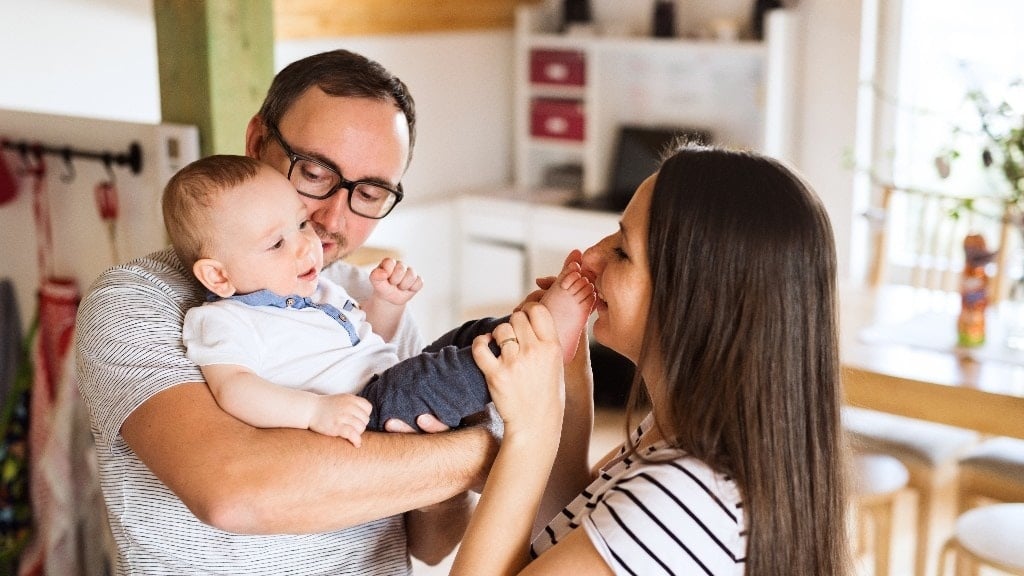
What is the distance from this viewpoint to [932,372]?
296 cm

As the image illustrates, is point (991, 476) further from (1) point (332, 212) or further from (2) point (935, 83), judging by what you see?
(1) point (332, 212)

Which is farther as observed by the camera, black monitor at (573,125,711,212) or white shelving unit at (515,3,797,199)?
black monitor at (573,125,711,212)

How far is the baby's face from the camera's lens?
1428mm

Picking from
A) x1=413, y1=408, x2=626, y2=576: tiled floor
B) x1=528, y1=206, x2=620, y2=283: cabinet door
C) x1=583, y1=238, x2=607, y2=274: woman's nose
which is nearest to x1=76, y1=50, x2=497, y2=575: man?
x1=583, y1=238, x2=607, y2=274: woman's nose

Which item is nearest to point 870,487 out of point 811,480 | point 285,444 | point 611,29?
point 811,480

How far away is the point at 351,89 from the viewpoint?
1.65m

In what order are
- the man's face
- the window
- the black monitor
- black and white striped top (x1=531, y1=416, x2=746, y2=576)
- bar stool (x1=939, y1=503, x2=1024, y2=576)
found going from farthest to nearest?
the black monitor → the window → bar stool (x1=939, y1=503, x2=1024, y2=576) → the man's face → black and white striped top (x1=531, y1=416, x2=746, y2=576)

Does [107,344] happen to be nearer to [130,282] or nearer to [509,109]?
[130,282]

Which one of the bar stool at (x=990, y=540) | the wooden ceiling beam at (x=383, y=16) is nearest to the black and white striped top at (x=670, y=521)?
the bar stool at (x=990, y=540)

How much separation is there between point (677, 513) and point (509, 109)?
486cm

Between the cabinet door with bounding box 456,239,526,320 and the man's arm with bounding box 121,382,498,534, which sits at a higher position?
the man's arm with bounding box 121,382,498,534

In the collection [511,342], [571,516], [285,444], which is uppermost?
[511,342]

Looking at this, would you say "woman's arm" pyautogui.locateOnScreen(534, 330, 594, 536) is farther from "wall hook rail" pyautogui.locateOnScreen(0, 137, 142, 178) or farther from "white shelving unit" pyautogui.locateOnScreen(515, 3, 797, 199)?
"white shelving unit" pyautogui.locateOnScreen(515, 3, 797, 199)

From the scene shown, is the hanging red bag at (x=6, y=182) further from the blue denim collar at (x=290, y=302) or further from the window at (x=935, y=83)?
the window at (x=935, y=83)
